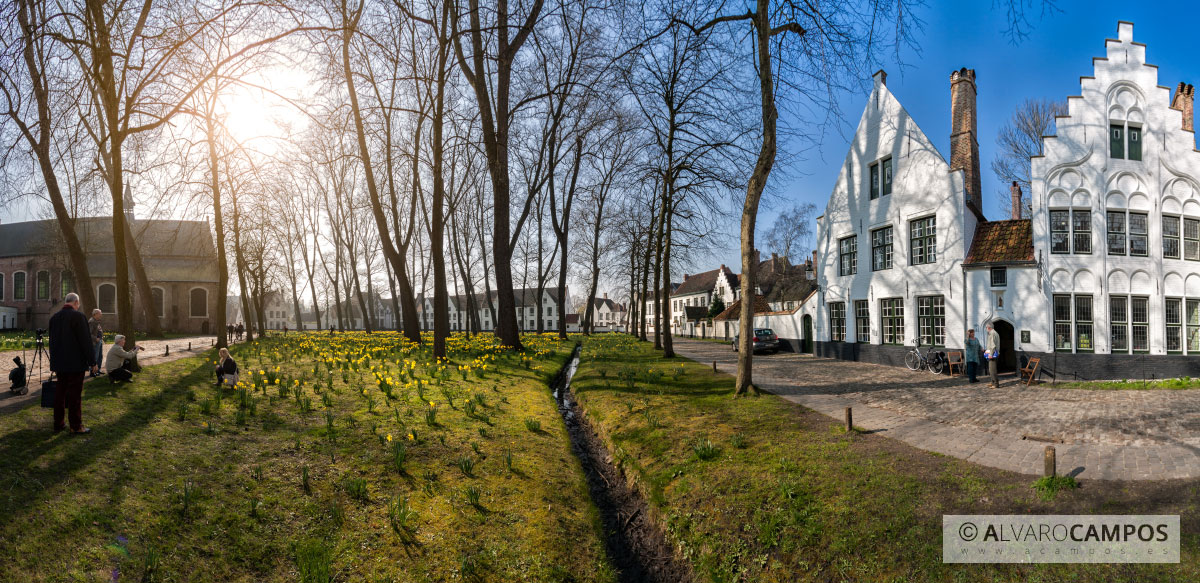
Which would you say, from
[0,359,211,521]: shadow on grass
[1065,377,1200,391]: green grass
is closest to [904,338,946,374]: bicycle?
[1065,377,1200,391]: green grass

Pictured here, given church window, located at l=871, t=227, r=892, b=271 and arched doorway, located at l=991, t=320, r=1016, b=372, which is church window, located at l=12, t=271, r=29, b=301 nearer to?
church window, located at l=871, t=227, r=892, b=271

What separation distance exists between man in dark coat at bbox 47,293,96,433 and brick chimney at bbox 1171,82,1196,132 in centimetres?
2922

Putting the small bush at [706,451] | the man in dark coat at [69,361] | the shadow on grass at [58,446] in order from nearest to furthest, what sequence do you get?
the shadow on grass at [58,446] → the man in dark coat at [69,361] → the small bush at [706,451]

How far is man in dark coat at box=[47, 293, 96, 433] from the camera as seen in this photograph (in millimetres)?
6016

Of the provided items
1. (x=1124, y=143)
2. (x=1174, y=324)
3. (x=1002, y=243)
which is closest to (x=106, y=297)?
(x=1002, y=243)

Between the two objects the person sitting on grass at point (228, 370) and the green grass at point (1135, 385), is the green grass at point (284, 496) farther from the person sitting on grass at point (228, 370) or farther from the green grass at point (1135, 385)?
the green grass at point (1135, 385)

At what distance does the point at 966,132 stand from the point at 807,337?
40.2 ft

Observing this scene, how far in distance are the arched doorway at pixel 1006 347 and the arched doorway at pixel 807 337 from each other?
9.46 meters

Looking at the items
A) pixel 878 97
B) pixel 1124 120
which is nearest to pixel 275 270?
pixel 878 97

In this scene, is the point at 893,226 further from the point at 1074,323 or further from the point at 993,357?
the point at 993,357

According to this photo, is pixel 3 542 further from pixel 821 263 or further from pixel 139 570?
pixel 821 263

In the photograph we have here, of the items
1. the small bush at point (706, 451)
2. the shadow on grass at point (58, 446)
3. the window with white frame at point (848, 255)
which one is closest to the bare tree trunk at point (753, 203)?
the small bush at point (706, 451)

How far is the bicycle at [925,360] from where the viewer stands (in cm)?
1733

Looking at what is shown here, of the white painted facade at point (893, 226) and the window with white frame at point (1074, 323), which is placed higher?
the white painted facade at point (893, 226)
